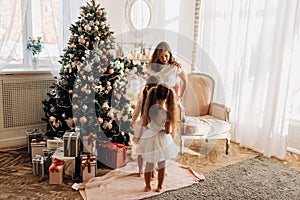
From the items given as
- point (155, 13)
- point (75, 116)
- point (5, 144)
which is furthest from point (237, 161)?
point (5, 144)

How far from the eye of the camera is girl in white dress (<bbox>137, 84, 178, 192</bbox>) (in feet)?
7.97

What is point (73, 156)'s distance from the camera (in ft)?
9.13

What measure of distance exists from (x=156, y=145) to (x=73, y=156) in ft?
2.97

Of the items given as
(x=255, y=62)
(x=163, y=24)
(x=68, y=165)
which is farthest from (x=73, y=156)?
(x=163, y=24)

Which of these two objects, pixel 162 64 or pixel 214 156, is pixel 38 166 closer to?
pixel 162 64

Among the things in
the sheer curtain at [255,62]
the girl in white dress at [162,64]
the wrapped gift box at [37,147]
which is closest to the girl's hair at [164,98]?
the girl in white dress at [162,64]

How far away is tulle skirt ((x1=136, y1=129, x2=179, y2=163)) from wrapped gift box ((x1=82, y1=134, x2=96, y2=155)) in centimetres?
66

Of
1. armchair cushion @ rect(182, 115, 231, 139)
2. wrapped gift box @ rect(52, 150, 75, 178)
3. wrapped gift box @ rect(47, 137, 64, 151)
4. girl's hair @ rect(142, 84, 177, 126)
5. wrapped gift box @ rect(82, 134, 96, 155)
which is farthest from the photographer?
armchair cushion @ rect(182, 115, 231, 139)

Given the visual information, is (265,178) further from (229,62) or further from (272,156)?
(229,62)

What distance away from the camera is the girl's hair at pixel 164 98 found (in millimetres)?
2418

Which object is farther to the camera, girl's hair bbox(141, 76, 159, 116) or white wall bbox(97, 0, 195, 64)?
white wall bbox(97, 0, 195, 64)

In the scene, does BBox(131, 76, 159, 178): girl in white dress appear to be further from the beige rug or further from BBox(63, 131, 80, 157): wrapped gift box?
BBox(63, 131, 80, 157): wrapped gift box

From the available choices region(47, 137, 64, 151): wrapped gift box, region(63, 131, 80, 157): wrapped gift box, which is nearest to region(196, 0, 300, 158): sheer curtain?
region(63, 131, 80, 157): wrapped gift box

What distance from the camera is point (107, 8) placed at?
4062 millimetres
